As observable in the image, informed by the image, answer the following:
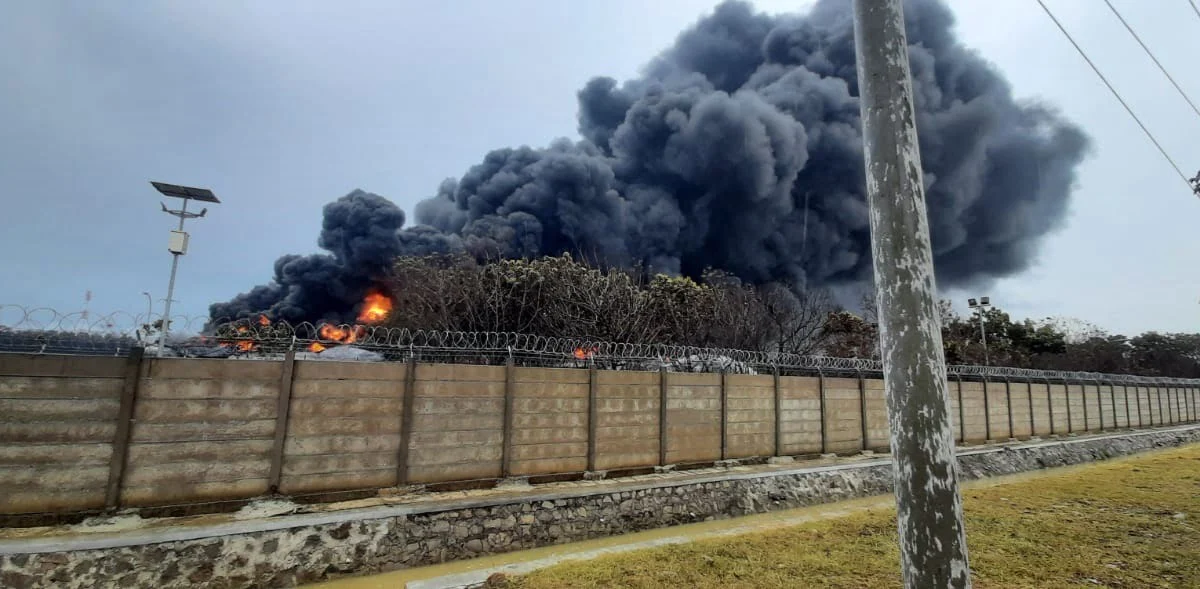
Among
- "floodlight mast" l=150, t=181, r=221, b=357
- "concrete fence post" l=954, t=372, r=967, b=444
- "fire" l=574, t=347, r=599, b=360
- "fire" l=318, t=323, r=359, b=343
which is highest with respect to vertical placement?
"floodlight mast" l=150, t=181, r=221, b=357

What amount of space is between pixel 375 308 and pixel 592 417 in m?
32.3

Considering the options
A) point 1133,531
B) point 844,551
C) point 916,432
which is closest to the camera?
point 916,432

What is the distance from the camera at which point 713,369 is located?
9992 millimetres

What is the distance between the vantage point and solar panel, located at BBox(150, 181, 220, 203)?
7.56 metres

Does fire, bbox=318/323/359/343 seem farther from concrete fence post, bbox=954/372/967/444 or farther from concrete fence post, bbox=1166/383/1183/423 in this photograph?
concrete fence post, bbox=1166/383/1183/423

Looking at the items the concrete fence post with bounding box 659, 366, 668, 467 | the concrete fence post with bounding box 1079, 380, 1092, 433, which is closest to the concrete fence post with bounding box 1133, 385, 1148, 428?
the concrete fence post with bounding box 1079, 380, 1092, 433

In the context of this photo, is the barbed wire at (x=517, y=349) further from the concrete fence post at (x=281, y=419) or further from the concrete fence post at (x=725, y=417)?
the concrete fence post at (x=725, y=417)

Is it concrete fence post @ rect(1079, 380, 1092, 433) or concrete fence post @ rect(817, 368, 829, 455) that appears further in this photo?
concrete fence post @ rect(1079, 380, 1092, 433)

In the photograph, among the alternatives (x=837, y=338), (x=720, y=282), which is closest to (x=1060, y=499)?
(x=837, y=338)

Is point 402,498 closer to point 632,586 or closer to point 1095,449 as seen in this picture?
point 632,586

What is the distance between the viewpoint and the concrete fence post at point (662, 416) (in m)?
8.73

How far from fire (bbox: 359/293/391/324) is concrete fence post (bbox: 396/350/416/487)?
27409 mm

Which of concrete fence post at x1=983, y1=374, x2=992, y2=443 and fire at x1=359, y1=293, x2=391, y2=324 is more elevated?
fire at x1=359, y1=293, x2=391, y2=324

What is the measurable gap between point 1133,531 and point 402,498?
8.08 meters
